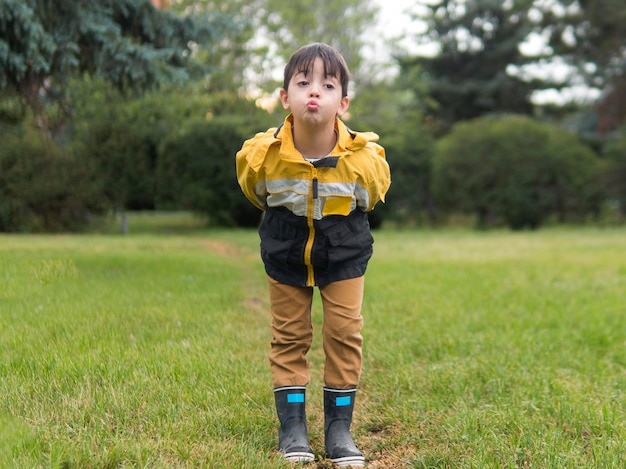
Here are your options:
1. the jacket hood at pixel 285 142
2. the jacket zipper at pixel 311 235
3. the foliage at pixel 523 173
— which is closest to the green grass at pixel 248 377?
the jacket zipper at pixel 311 235

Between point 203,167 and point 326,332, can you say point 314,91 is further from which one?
point 203,167

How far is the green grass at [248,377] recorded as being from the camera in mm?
2553

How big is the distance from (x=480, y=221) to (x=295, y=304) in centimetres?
1758

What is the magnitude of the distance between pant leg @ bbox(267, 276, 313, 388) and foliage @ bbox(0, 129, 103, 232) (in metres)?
8.92

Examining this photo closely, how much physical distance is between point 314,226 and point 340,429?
2.93 feet

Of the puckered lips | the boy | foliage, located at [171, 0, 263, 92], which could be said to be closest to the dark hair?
the boy

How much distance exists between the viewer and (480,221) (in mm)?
19609

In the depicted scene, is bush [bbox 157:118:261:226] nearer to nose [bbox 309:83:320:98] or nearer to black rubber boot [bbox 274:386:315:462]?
black rubber boot [bbox 274:386:315:462]

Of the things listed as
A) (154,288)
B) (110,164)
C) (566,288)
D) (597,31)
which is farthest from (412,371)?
(597,31)

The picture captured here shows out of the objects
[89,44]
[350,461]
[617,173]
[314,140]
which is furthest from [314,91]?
[617,173]

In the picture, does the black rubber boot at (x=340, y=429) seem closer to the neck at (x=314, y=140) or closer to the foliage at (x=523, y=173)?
the neck at (x=314, y=140)

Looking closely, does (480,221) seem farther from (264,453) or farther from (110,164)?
(264,453)

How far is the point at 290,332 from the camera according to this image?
2.84 metres

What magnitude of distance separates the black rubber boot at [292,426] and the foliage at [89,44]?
17.0 feet
